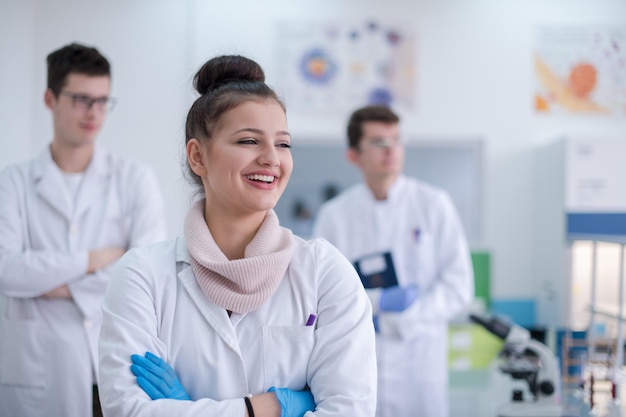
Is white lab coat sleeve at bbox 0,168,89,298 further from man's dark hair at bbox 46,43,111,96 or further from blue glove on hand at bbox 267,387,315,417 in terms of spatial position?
blue glove on hand at bbox 267,387,315,417

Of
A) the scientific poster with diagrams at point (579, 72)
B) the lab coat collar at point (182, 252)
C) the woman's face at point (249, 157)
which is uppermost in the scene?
the scientific poster with diagrams at point (579, 72)

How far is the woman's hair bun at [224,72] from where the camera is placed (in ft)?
4.52

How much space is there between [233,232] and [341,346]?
339mm

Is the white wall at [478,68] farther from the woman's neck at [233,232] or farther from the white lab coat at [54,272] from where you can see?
the woman's neck at [233,232]

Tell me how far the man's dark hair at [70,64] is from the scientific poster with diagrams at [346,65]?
2246 mm

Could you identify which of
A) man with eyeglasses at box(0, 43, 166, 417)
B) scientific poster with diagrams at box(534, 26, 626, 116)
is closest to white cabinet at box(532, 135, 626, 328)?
scientific poster with diagrams at box(534, 26, 626, 116)

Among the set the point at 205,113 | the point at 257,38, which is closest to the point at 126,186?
the point at 205,113

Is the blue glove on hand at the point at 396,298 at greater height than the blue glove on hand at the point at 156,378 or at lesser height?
lesser

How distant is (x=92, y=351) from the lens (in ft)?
6.22

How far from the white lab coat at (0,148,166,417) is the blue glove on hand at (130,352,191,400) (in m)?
0.79

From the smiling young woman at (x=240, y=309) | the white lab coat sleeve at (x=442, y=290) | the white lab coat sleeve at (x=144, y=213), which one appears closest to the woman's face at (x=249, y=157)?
the smiling young woman at (x=240, y=309)

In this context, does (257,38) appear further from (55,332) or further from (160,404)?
(160,404)

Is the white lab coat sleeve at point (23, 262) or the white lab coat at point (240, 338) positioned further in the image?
the white lab coat sleeve at point (23, 262)

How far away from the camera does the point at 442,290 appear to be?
2.47 m
